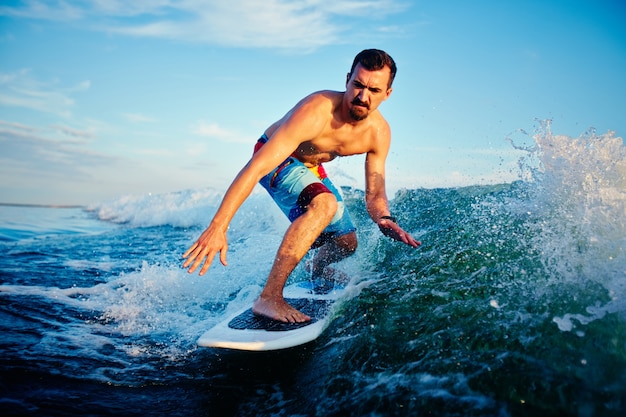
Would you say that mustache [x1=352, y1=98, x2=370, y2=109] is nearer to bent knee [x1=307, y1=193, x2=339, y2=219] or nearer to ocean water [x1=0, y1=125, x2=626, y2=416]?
bent knee [x1=307, y1=193, x2=339, y2=219]

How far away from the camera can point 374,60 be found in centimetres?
358

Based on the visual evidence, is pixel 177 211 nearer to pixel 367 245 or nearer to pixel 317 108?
pixel 367 245

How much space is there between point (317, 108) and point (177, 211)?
1493cm

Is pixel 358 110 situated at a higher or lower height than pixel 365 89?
lower

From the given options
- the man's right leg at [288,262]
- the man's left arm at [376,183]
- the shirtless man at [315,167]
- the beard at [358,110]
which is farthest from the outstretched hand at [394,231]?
the beard at [358,110]

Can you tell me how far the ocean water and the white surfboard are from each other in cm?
13

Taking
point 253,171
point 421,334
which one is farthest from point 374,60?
point 421,334

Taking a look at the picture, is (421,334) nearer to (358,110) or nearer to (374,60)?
(358,110)

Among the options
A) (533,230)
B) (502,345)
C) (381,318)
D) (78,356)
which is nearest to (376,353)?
(381,318)

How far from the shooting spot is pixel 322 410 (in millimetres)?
2221

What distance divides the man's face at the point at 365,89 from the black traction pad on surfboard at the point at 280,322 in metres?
1.82

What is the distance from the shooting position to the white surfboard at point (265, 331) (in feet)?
9.79

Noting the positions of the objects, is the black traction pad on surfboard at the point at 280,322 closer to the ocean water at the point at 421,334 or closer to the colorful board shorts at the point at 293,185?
the ocean water at the point at 421,334

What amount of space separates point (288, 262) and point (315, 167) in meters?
1.40
